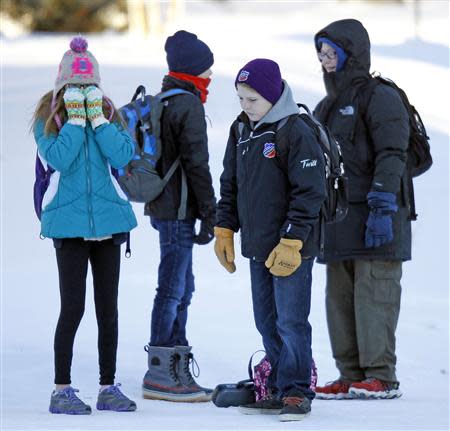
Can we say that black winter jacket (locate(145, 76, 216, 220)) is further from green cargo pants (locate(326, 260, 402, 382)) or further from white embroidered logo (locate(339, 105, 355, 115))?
green cargo pants (locate(326, 260, 402, 382))

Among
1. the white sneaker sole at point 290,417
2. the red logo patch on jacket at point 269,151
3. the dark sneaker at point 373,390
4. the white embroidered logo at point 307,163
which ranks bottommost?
the white sneaker sole at point 290,417

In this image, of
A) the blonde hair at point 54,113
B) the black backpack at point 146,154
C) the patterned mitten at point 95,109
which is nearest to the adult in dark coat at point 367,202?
the black backpack at point 146,154

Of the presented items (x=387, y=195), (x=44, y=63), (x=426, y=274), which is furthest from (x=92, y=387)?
(x=44, y=63)

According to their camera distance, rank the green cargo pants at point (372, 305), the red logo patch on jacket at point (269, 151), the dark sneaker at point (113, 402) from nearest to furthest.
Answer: the red logo patch on jacket at point (269, 151) → the dark sneaker at point (113, 402) → the green cargo pants at point (372, 305)

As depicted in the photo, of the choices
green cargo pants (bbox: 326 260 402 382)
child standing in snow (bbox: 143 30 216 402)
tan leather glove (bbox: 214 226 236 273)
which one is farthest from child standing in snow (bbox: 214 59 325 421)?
green cargo pants (bbox: 326 260 402 382)

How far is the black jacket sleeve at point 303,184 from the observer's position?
5816 millimetres

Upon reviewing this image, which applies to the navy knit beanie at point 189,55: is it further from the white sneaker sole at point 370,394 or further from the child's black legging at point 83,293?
the white sneaker sole at point 370,394

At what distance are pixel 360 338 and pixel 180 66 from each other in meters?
1.82

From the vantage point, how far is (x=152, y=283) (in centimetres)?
998

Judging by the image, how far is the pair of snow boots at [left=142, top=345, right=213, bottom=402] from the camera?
22.7 feet

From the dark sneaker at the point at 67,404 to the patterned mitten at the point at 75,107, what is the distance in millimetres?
1282

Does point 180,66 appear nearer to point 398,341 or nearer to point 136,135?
point 136,135

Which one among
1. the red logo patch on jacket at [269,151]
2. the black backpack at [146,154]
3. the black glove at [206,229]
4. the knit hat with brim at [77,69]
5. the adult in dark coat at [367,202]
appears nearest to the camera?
the red logo patch on jacket at [269,151]

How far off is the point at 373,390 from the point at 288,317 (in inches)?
51.6
